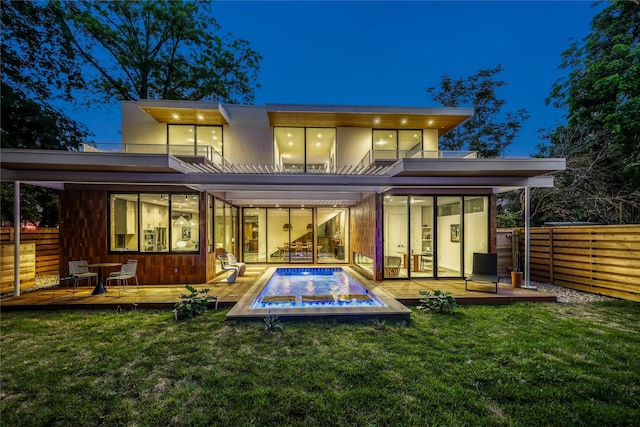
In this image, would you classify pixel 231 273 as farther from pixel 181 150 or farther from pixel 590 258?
pixel 590 258

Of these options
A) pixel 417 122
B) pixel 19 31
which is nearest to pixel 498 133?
pixel 417 122

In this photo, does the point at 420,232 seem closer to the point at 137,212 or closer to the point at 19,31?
the point at 137,212

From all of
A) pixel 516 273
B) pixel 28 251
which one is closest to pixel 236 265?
pixel 28 251

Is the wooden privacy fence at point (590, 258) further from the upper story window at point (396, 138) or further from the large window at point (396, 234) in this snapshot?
the upper story window at point (396, 138)

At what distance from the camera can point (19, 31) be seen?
40.2ft

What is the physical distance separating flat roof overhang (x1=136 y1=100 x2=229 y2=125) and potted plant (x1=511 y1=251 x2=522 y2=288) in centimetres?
1062

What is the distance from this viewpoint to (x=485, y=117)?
18234 millimetres

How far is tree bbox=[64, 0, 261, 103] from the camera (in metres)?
15.2

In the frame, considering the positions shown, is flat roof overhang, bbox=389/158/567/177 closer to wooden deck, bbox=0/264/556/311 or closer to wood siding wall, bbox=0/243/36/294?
wooden deck, bbox=0/264/556/311

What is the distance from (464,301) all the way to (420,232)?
253cm

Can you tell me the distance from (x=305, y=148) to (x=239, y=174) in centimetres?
514

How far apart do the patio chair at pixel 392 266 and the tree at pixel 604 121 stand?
9.34m

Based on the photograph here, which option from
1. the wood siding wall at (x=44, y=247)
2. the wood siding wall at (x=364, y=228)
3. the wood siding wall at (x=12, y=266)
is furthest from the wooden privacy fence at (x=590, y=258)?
the wood siding wall at (x=44, y=247)

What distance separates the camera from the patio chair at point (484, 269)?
6.85 meters
